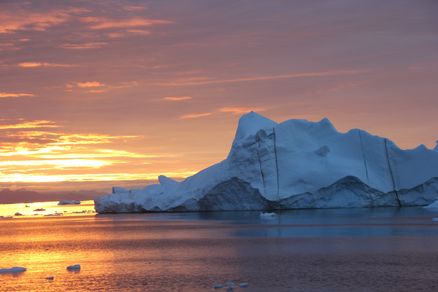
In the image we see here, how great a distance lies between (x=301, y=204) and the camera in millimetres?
53781

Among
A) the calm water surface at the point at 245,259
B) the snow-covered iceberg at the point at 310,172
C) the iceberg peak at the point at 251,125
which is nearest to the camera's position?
the calm water surface at the point at 245,259

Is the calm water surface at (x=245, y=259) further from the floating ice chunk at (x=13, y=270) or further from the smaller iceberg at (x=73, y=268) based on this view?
the floating ice chunk at (x=13, y=270)

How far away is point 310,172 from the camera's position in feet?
169

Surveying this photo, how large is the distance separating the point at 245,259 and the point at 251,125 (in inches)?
1177

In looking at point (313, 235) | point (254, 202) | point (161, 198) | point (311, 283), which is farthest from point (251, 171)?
point (311, 283)

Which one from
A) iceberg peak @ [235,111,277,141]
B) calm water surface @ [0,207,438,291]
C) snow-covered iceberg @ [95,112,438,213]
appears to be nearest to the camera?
calm water surface @ [0,207,438,291]

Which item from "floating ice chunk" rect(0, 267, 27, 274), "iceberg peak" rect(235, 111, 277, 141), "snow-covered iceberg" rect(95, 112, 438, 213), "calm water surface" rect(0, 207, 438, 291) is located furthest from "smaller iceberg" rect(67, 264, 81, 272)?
"iceberg peak" rect(235, 111, 277, 141)

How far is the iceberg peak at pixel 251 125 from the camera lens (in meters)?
55.2

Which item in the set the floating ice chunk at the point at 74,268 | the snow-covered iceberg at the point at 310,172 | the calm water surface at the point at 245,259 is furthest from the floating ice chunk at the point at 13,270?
the snow-covered iceberg at the point at 310,172

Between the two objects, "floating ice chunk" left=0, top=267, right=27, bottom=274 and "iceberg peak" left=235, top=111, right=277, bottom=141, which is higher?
"iceberg peak" left=235, top=111, right=277, bottom=141

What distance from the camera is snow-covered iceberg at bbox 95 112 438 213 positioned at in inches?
2037

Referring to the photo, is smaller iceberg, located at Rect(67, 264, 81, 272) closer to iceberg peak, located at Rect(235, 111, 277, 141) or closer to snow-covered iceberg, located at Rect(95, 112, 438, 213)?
snow-covered iceberg, located at Rect(95, 112, 438, 213)

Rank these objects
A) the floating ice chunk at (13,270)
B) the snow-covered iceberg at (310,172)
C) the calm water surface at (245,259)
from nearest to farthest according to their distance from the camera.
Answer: the calm water surface at (245,259)
the floating ice chunk at (13,270)
the snow-covered iceberg at (310,172)

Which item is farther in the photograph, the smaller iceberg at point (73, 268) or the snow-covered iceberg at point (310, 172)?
the snow-covered iceberg at point (310, 172)
